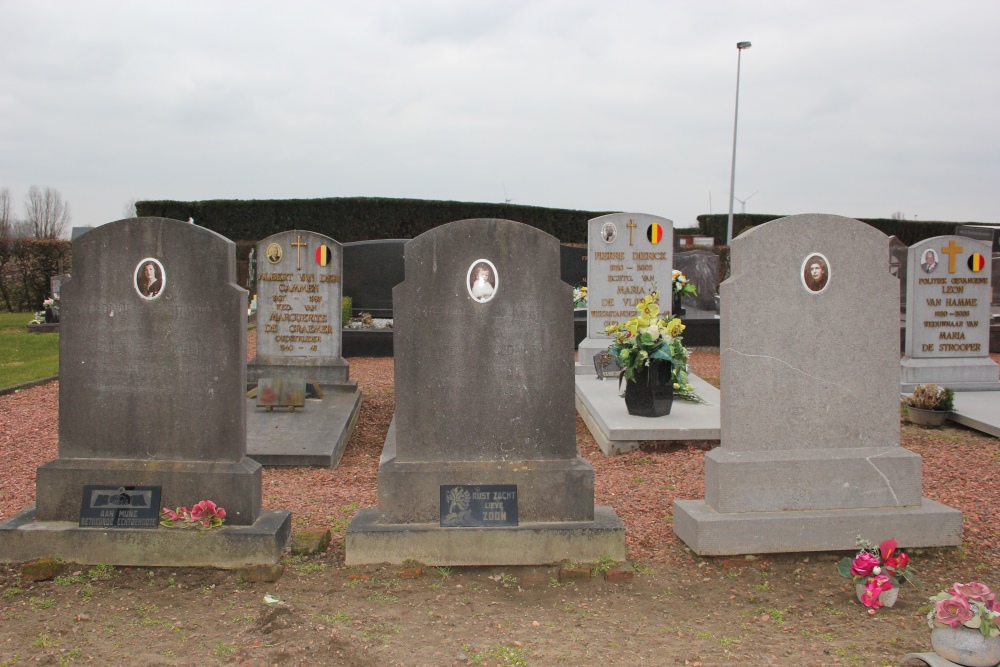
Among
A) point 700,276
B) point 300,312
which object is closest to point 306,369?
point 300,312

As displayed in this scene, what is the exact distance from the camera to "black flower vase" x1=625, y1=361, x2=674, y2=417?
7.12 metres

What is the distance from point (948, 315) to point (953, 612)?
23.7ft

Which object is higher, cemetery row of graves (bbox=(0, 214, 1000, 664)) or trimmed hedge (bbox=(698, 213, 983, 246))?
trimmed hedge (bbox=(698, 213, 983, 246))

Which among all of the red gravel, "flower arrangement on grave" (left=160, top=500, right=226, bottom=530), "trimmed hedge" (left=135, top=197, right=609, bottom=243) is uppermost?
"trimmed hedge" (left=135, top=197, right=609, bottom=243)

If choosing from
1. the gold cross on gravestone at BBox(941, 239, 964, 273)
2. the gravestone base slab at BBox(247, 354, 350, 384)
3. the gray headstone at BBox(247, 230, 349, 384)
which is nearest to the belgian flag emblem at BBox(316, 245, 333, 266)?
the gray headstone at BBox(247, 230, 349, 384)

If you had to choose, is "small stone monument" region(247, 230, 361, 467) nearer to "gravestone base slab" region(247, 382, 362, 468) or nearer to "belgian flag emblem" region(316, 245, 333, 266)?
"belgian flag emblem" region(316, 245, 333, 266)

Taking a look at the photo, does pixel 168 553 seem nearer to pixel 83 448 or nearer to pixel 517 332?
pixel 83 448

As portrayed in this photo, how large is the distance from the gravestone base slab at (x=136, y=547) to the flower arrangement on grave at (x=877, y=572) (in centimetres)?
274

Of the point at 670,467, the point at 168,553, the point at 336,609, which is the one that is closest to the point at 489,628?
the point at 336,609

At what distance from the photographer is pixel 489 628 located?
10.9 feet

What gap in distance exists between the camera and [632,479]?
19.6ft

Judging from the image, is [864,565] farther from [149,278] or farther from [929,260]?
[929,260]

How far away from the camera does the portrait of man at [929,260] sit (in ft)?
29.6

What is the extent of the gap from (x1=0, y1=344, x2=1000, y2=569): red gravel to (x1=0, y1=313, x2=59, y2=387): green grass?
7.67ft
